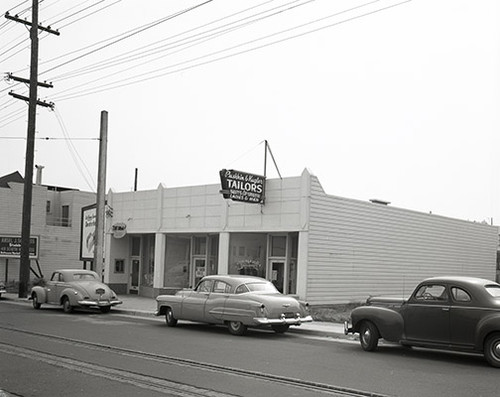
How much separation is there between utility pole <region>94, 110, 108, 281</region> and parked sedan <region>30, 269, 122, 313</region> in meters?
1.65

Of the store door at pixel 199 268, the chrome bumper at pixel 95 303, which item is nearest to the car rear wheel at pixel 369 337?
the chrome bumper at pixel 95 303

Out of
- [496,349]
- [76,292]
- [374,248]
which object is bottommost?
[76,292]

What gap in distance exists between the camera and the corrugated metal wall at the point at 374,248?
24.1m

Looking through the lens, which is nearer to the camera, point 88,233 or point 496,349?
point 496,349

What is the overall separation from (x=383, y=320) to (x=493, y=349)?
8.12ft

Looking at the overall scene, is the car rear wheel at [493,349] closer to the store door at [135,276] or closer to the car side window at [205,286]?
the car side window at [205,286]

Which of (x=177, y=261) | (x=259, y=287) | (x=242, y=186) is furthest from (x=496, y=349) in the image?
(x=177, y=261)

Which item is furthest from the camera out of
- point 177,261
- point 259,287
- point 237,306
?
point 177,261

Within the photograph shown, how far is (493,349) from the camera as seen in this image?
1112 centimetres

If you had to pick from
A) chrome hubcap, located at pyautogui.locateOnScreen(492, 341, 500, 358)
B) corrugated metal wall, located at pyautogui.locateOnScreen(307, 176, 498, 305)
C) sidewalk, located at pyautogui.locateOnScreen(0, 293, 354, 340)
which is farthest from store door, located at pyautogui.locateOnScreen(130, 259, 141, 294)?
chrome hubcap, located at pyautogui.locateOnScreen(492, 341, 500, 358)

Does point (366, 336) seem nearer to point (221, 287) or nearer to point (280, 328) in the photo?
point (280, 328)

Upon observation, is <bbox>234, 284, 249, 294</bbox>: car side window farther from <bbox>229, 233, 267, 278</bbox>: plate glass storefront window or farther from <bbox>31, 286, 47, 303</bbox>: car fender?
<bbox>31, 286, 47, 303</bbox>: car fender

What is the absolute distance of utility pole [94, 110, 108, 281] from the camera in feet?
85.2

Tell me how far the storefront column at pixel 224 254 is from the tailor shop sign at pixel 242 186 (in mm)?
2867
